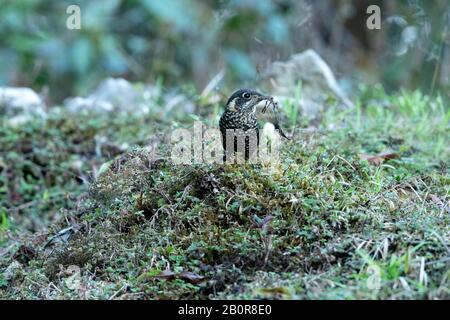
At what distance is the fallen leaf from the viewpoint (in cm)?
507

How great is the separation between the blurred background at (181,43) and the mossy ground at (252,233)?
3715 mm

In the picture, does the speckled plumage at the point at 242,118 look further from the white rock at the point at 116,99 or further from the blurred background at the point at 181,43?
the blurred background at the point at 181,43

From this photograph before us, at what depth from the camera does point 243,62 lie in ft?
31.6

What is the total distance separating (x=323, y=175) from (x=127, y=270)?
1.25 metres

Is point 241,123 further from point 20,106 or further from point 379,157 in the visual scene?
point 20,106

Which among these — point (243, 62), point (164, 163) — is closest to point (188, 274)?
point (164, 163)

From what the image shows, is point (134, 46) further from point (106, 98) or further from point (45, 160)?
point (45, 160)

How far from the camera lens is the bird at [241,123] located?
4320 mm

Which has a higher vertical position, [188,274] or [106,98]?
Answer: [106,98]

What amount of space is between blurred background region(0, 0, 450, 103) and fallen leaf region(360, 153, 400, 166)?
2.82 meters

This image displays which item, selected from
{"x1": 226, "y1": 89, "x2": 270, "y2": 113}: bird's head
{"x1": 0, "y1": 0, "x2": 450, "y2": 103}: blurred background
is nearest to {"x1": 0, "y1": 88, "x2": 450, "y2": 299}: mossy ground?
{"x1": 226, "y1": 89, "x2": 270, "y2": 113}: bird's head

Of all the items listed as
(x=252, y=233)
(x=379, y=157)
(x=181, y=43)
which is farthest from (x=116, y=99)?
(x=252, y=233)

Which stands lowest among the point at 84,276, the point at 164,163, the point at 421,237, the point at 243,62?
the point at 84,276

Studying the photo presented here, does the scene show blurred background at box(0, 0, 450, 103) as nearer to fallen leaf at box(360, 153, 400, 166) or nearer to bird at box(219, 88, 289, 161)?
fallen leaf at box(360, 153, 400, 166)
